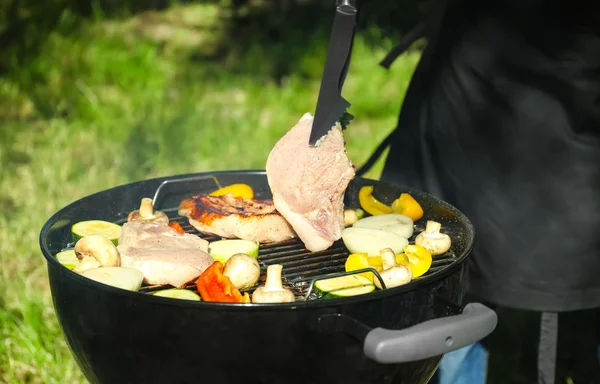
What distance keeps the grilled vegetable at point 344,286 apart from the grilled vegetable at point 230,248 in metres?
0.33

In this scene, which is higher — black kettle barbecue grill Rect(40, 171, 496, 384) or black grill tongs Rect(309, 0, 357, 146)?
black grill tongs Rect(309, 0, 357, 146)

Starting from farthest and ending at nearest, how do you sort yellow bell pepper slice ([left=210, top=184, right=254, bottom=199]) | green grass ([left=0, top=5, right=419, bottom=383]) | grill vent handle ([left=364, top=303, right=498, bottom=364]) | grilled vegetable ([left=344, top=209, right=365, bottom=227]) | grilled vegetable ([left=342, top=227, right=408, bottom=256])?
green grass ([left=0, top=5, right=419, bottom=383]) < yellow bell pepper slice ([left=210, top=184, right=254, bottom=199]) < grilled vegetable ([left=344, top=209, right=365, bottom=227]) < grilled vegetable ([left=342, top=227, right=408, bottom=256]) < grill vent handle ([left=364, top=303, right=498, bottom=364])

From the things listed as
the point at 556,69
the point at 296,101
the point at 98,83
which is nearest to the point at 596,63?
the point at 556,69

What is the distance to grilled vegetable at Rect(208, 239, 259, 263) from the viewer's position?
7.43ft

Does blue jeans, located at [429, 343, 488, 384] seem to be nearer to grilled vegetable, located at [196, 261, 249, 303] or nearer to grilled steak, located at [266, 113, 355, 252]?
grilled steak, located at [266, 113, 355, 252]

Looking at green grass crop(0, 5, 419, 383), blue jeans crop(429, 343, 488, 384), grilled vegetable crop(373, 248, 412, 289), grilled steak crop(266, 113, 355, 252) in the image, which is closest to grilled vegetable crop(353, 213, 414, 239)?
grilled steak crop(266, 113, 355, 252)

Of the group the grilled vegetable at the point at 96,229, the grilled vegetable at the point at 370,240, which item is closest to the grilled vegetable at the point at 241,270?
the grilled vegetable at the point at 370,240

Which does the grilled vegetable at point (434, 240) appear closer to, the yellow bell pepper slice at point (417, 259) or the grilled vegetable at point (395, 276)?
the yellow bell pepper slice at point (417, 259)

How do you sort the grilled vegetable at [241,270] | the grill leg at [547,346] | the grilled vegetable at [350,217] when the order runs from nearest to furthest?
1. the grilled vegetable at [241,270]
2. the grilled vegetable at [350,217]
3. the grill leg at [547,346]

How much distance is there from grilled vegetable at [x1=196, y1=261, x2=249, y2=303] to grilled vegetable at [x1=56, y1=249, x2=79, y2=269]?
15.9 inches

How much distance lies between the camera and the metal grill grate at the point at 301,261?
217 centimetres

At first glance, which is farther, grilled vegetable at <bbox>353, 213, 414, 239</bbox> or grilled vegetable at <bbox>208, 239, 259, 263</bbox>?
grilled vegetable at <bbox>353, 213, 414, 239</bbox>

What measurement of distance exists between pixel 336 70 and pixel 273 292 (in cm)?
66

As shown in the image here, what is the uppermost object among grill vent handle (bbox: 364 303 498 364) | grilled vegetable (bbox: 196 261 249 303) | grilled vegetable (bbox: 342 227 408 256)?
grill vent handle (bbox: 364 303 498 364)
